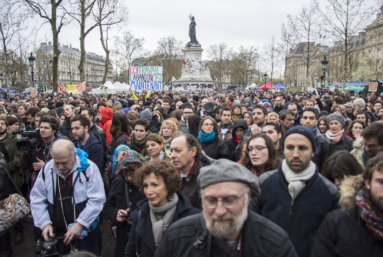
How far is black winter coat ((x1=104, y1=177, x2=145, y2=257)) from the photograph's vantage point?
296 centimetres

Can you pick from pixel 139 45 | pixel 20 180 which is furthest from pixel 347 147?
pixel 139 45

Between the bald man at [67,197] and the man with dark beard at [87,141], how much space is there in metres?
1.25

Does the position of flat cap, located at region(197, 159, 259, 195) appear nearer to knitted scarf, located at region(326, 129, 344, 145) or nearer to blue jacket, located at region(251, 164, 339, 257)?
blue jacket, located at region(251, 164, 339, 257)

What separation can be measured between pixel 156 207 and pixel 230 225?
83 centimetres

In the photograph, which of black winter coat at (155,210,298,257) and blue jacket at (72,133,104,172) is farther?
blue jacket at (72,133,104,172)

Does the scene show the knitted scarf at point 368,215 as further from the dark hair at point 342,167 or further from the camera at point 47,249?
the camera at point 47,249

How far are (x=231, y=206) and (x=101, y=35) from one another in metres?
29.4

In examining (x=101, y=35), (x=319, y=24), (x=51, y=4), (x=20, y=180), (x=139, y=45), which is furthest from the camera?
(x=139, y=45)

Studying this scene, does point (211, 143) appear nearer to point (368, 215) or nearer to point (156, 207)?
point (156, 207)

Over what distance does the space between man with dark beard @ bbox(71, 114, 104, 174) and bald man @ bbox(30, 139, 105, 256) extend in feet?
4.10

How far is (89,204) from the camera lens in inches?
121

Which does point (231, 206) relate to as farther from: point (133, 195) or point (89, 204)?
point (89, 204)

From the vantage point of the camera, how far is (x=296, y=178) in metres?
2.24

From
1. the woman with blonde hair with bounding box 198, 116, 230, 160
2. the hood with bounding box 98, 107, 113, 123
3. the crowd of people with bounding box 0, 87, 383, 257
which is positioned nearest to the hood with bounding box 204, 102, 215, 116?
the hood with bounding box 98, 107, 113, 123
